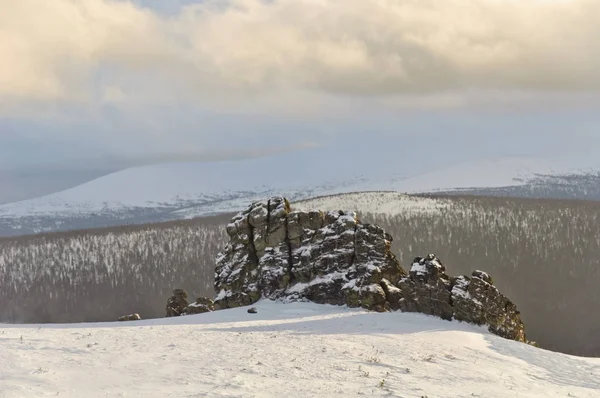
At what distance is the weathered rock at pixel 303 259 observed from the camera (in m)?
48.8

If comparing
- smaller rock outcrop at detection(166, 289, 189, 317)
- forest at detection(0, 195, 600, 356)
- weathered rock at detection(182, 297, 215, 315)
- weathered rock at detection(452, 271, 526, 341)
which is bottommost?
forest at detection(0, 195, 600, 356)

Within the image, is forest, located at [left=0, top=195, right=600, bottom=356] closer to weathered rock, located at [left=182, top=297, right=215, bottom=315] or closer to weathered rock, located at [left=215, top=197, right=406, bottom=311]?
weathered rock, located at [left=215, top=197, right=406, bottom=311]

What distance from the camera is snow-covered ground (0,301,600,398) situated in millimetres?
17812

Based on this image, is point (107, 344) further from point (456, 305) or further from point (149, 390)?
point (456, 305)

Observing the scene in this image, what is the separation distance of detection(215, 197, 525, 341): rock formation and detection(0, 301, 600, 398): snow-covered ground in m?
8.79

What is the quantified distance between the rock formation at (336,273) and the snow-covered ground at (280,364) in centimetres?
879

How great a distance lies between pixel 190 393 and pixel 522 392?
40.7 ft

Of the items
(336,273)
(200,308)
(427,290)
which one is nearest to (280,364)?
(427,290)

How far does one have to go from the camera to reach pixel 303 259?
5281 centimetres

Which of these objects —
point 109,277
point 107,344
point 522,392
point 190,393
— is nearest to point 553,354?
point 522,392

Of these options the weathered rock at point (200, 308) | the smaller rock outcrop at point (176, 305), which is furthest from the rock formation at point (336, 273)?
the smaller rock outcrop at point (176, 305)

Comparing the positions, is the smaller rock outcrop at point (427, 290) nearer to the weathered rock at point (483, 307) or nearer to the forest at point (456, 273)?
the weathered rock at point (483, 307)

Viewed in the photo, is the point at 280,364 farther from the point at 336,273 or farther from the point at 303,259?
the point at 303,259

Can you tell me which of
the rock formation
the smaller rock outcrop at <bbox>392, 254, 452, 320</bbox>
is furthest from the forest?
the smaller rock outcrop at <bbox>392, 254, 452, 320</bbox>
